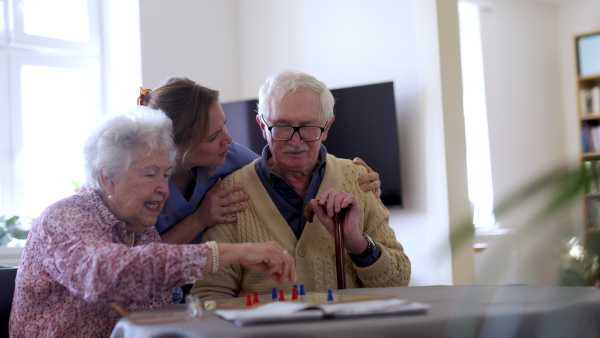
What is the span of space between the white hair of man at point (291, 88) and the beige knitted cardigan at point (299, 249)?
0.63 feet

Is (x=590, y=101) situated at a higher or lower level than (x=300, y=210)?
higher

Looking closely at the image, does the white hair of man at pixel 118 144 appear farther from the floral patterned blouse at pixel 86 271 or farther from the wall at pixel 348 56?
the wall at pixel 348 56

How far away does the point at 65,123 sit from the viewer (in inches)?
191

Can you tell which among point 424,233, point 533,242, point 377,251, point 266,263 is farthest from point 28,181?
point 533,242

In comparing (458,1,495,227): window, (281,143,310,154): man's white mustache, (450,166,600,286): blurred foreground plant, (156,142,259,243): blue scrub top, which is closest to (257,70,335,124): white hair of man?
(281,143,310,154): man's white mustache

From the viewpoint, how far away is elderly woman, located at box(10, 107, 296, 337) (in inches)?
54.4

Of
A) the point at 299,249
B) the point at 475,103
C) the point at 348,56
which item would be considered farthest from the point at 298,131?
the point at 475,103

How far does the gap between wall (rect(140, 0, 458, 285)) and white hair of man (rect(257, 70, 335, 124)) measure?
1874mm

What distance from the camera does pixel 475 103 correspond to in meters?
5.88

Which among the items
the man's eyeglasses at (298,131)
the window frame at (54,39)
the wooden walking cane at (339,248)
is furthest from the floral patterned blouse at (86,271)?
the window frame at (54,39)

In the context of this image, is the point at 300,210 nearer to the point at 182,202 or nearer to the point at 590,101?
the point at 182,202

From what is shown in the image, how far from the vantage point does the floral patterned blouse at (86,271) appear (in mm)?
1377

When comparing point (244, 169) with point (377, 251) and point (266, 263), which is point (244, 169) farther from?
point (266, 263)

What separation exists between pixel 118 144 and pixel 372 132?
2.86 metres
